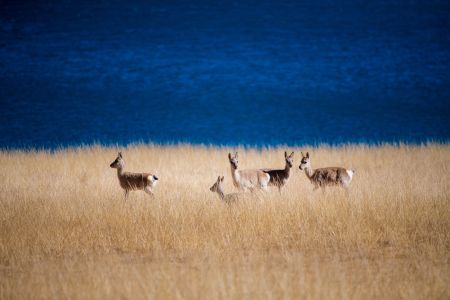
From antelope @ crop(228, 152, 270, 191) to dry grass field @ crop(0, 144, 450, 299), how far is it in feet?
2.18

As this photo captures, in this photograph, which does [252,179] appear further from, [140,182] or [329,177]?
[140,182]

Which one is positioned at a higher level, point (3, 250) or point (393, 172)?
point (393, 172)

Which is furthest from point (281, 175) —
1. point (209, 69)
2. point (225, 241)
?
point (209, 69)

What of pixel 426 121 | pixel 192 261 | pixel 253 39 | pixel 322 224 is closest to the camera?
pixel 192 261

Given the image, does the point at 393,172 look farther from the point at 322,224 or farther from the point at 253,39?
the point at 253,39

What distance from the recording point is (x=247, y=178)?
14.1 m

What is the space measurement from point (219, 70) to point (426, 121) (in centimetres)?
1480

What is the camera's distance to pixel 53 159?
20.4 meters

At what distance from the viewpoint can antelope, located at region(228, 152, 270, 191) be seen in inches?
548

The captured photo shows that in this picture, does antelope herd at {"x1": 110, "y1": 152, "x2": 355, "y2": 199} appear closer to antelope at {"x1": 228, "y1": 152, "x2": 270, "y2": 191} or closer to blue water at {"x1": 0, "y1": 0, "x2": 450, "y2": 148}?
antelope at {"x1": 228, "y1": 152, "x2": 270, "y2": 191}

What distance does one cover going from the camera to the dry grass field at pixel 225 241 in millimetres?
7574

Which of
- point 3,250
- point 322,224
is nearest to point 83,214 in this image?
point 3,250

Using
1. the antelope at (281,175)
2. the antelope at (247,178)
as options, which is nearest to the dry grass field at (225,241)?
the antelope at (281,175)

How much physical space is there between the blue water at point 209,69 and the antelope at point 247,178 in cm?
2697
